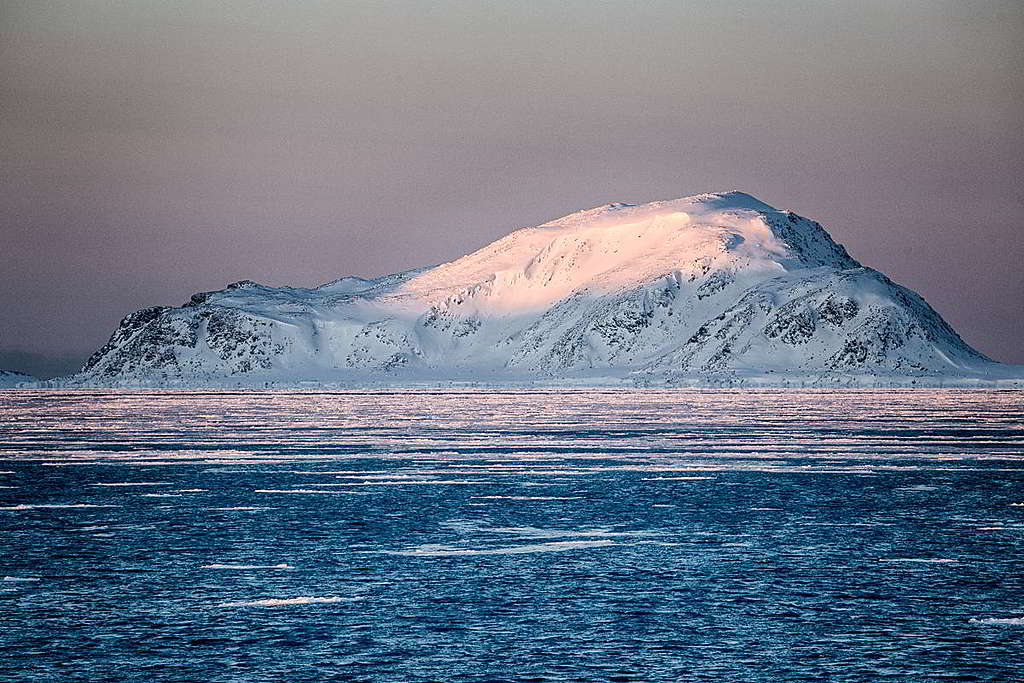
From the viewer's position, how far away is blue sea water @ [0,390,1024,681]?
577 inches

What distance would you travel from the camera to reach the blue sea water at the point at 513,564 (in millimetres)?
14664

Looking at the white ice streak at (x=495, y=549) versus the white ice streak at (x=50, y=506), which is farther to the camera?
the white ice streak at (x=50, y=506)

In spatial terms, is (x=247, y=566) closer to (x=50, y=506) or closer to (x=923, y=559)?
(x=50, y=506)

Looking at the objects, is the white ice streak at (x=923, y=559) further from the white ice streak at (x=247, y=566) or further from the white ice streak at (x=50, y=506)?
the white ice streak at (x=50, y=506)

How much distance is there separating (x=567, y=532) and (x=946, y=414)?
168 feet

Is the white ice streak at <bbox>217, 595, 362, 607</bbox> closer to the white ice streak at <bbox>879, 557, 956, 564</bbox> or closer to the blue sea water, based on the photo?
the blue sea water

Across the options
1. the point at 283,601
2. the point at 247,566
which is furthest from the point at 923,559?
the point at 247,566

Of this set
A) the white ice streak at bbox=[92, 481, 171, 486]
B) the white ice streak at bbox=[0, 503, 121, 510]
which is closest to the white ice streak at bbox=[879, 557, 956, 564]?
the white ice streak at bbox=[0, 503, 121, 510]

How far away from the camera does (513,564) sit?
2083 cm

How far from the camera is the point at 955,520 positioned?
25.9 m

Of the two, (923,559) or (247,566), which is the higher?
(247,566)

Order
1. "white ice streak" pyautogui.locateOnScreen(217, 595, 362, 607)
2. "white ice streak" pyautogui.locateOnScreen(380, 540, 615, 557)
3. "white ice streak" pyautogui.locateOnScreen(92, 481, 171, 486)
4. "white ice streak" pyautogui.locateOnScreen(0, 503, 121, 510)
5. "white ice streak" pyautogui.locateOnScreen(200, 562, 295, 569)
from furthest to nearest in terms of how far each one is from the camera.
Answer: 1. "white ice streak" pyautogui.locateOnScreen(92, 481, 171, 486)
2. "white ice streak" pyautogui.locateOnScreen(0, 503, 121, 510)
3. "white ice streak" pyautogui.locateOnScreen(380, 540, 615, 557)
4. "white ice streak" pyautogui.locateOnScreen(200, 562, 295, 569)
5. "white ice streak" pyautogui.locateOnScreen(217, 595, 362, 607)

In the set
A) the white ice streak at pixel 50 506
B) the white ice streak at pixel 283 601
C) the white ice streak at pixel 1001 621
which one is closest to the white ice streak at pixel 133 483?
the white ice streak at pixel 50 506

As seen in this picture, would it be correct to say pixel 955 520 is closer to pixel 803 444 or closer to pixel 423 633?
pixel 423 633
